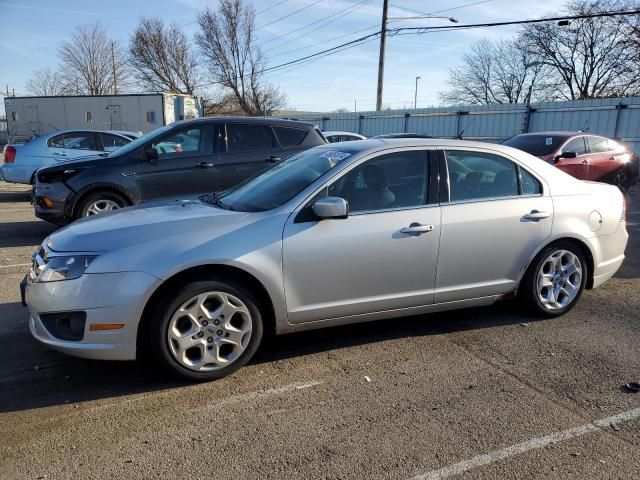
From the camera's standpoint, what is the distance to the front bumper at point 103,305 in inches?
123

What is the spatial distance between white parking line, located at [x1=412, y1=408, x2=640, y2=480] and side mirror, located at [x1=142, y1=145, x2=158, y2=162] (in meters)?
5.97

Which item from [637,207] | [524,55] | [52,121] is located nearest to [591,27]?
[524,55]

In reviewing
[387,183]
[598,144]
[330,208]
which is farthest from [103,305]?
[598,144]

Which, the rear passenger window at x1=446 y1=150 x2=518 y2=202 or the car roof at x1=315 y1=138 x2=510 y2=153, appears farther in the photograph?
the rear passenger window at x1=446 y1=150 x2=518 y2=202

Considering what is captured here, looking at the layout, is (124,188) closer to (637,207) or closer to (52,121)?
(637,207)

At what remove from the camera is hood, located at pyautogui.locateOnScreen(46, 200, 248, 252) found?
328 cm

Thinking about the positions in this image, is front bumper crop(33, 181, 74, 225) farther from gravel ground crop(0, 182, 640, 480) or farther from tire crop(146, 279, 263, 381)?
tire crop(146, 279, 263, 381)

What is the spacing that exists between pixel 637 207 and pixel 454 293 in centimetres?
985

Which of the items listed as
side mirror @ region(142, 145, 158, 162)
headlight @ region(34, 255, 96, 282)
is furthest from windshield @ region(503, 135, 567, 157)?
headlight @ region(34, 255, 96, 282)

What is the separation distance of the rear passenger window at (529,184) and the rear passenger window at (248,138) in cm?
431

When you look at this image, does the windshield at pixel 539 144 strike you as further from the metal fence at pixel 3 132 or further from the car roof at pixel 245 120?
the metal fence at pixel 3 132

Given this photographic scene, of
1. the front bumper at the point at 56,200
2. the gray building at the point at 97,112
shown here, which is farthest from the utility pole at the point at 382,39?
the front bumper at the point at 56,200

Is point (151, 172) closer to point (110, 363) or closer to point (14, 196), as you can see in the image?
point (110, 363)

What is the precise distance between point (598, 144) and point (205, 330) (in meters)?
11.8
